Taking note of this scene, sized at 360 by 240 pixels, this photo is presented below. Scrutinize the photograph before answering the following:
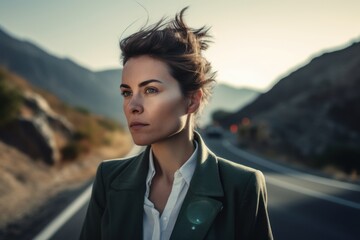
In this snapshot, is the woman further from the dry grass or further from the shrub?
the shrub

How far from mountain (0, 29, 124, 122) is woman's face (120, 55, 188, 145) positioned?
92.6 metres

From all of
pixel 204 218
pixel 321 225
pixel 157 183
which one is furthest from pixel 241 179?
pixel 321 225

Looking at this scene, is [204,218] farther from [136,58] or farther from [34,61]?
[34,61]

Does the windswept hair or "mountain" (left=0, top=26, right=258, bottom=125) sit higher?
the windswept hair

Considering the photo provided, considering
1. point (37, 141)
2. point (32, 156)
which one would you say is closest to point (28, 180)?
point (32, 156)

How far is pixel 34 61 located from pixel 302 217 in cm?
10764

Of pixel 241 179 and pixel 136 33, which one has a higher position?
pixel 136 33

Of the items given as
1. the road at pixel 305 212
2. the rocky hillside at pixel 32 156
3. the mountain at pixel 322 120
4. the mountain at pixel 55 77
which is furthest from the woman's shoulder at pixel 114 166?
the mountain at pixel 55 77

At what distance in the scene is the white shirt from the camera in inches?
82.8

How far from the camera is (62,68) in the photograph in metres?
120

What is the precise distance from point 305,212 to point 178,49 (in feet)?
22.0

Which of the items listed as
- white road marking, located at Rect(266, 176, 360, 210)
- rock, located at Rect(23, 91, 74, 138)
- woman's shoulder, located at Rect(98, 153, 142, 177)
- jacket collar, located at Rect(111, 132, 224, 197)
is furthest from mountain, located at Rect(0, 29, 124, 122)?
jacket collar, located at Rect(111, 132, 224, 197)

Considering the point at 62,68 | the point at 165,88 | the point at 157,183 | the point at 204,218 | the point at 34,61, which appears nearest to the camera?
the point at 204,218

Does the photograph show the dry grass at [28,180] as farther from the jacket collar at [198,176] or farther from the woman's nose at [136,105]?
the woman's nose at [136,105]
